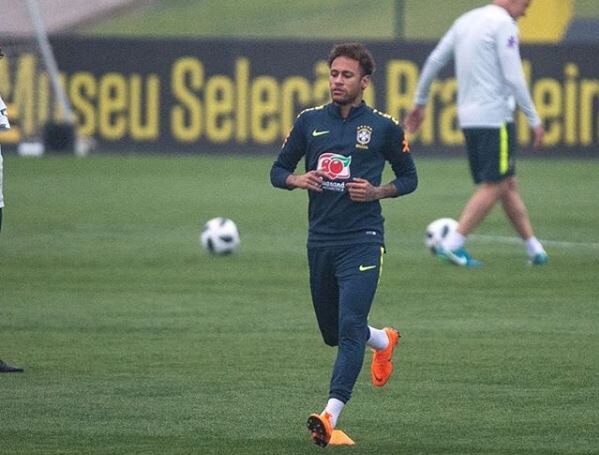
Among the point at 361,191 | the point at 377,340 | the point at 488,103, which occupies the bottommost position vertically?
the point at 488,103

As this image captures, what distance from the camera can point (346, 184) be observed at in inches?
357

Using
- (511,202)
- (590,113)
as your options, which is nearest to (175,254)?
(511,202)

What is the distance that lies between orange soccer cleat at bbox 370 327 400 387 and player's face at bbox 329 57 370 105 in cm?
151

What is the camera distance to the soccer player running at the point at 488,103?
15781mm

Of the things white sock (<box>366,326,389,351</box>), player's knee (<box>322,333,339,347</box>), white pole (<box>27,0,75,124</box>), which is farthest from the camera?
white pole (<box>27,0,75,124</box>)

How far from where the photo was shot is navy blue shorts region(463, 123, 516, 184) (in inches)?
622

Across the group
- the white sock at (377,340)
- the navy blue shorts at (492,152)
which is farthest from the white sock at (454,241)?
the white sock at (377,340)

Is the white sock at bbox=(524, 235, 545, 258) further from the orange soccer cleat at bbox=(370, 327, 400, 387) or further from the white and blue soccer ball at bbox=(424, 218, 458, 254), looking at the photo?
the orange soccer cleat at bbox=(370, 327, 400, 387)

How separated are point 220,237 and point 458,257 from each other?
233 centimetres

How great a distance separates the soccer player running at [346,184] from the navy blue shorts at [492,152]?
6.58 metres

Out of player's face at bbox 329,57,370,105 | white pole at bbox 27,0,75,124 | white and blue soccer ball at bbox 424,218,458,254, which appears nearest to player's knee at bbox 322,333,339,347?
player's face at bbox 329,57,370,105

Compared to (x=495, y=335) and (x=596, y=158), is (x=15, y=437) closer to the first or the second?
(x=495, y=335)

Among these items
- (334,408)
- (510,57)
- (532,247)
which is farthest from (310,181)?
(532,247)

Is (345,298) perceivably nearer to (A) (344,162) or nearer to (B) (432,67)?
(A) (344,162)
